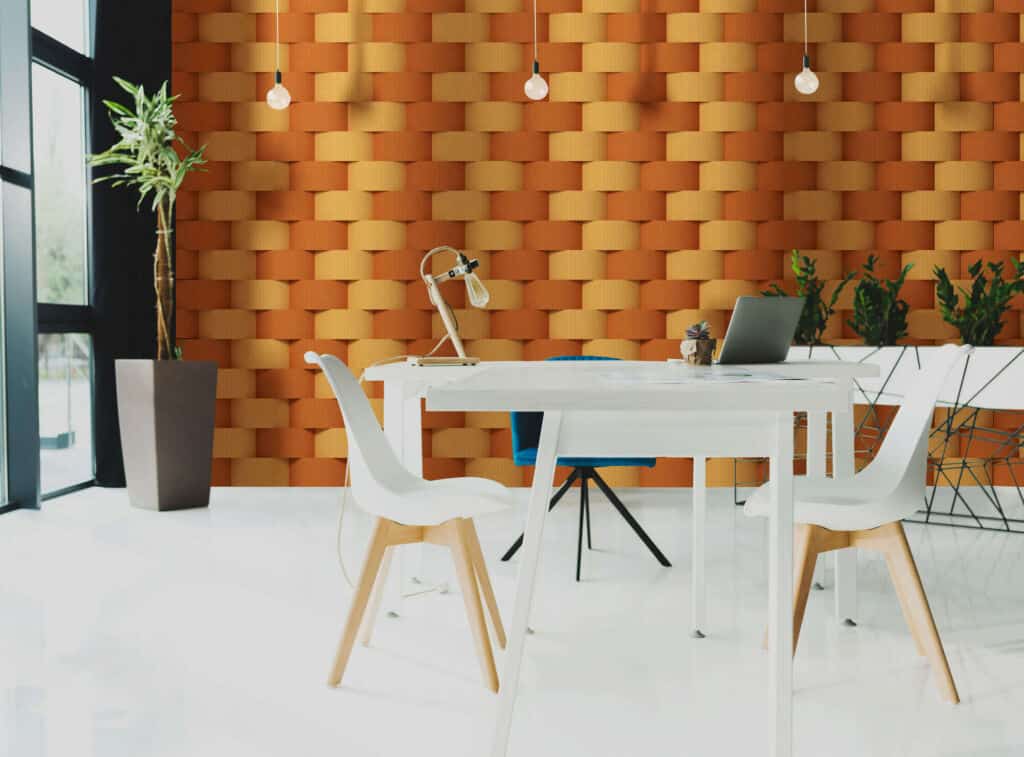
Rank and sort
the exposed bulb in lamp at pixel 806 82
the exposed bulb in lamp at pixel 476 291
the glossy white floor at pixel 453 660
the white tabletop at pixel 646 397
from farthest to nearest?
the exposed bulb in lamp at pixel 806 82 → the exposed bulb in lamp at pixel 476 291 → the glossy white floor at pixel 453 660 → the white tabletop at pixel 646 397

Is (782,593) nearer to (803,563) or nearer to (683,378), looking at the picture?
(683,378)

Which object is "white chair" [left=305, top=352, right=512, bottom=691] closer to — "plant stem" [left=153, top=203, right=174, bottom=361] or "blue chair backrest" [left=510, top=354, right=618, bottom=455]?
"blue chair backrest" [left=510, top=354, right=618, bottom=455]

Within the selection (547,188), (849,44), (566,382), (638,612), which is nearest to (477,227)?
(547,188)

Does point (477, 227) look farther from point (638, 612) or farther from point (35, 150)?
point (638, 612)

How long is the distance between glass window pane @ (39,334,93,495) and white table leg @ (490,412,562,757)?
11.7 ft

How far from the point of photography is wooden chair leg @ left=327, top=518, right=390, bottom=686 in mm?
2086

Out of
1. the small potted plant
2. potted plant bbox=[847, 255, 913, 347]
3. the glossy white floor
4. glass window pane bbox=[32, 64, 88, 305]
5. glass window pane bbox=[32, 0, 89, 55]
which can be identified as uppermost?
glass window pane bbox=[32, 0, 89, 55]

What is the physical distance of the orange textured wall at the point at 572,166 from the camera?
15.4ft

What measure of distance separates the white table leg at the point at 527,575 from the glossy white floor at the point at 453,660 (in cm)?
23

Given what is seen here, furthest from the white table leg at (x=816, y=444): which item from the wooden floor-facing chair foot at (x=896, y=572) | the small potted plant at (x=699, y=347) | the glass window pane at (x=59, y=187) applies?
the glass window pane at (x=59, y=187)

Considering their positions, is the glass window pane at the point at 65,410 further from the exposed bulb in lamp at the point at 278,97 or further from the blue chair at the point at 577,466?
the blue chair at the point at 577,466

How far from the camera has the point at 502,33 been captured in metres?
4.73

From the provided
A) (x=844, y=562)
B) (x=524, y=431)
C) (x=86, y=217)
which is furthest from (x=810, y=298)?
(x=86, y=217)

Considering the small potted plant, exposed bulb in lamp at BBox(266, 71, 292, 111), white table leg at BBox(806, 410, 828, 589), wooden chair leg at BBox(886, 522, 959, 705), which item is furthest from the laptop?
exposed bulb in lamp at BBox(266, 71, 292, 111)
